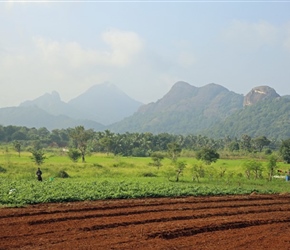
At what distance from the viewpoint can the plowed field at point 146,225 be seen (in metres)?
12.4

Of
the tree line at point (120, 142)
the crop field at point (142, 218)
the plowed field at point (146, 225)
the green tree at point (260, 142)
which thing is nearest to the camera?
the plowed field at point (146, 225)

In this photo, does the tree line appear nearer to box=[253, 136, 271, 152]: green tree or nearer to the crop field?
box=[253, 136, 271, 152]: green tree

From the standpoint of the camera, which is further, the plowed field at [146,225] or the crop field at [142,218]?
the crop field at [142,218]

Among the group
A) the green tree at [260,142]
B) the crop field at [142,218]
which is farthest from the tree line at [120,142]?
the crop field at [142,218]

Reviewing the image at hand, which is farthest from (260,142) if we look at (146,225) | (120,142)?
(146,225)

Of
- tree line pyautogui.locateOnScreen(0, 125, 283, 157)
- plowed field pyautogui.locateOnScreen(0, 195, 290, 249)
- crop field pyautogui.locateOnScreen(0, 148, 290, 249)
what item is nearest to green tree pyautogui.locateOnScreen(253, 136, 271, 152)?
tree line pyautogui.locateOnScreen(0, 125, 283, 157)

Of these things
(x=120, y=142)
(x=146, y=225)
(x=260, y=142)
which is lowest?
(x=146, y=225)

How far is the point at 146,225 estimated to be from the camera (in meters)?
14.8

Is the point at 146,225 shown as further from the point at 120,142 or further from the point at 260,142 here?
the point at 260,142

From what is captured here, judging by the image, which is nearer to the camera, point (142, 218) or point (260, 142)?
point (142, 218)

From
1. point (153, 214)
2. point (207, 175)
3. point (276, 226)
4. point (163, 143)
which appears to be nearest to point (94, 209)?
point (153, 214)

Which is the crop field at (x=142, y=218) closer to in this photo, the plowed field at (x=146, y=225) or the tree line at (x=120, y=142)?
the plowed field at (x=146, y=225)

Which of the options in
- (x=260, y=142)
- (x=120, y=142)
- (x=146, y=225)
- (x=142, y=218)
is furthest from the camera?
(x=260, y=142)

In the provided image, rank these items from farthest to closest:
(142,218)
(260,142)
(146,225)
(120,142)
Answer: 1. (260,142)
2. (120,142)
3. (142,218)
4. (146,225)
